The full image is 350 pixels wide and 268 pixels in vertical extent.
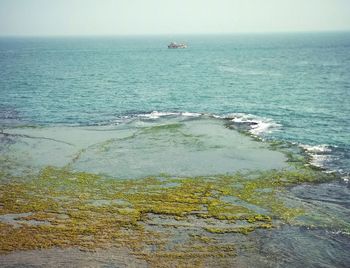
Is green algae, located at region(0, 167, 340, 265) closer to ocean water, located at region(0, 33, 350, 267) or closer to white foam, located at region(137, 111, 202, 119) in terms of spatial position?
ocean water, located at region(0, 33, 350, 267)

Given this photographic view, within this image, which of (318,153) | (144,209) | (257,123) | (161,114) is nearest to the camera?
(144,209)

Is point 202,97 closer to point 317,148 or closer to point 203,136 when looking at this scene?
point 203,136

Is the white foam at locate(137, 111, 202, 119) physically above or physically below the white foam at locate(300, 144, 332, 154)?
above

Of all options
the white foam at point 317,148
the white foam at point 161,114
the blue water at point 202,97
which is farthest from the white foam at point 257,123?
the white foam at point 317,148

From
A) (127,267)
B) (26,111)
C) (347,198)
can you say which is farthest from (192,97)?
(127,267)

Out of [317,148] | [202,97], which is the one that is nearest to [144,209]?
[317,148]

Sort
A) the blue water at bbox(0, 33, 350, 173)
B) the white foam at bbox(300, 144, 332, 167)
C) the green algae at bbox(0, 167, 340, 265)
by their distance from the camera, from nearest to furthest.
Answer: the green algae at bbox(0, 167, 340, 265) → the white foam at bbox(300, 144, 332, 167) → the blue water at bbox(0, 33, 350, 173)

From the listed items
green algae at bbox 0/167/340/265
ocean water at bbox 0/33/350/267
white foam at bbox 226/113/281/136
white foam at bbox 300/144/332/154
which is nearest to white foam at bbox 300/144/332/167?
white foam at bbox 300/144/332/154

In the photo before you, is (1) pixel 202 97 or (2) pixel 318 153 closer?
(2) pixel 318 153
